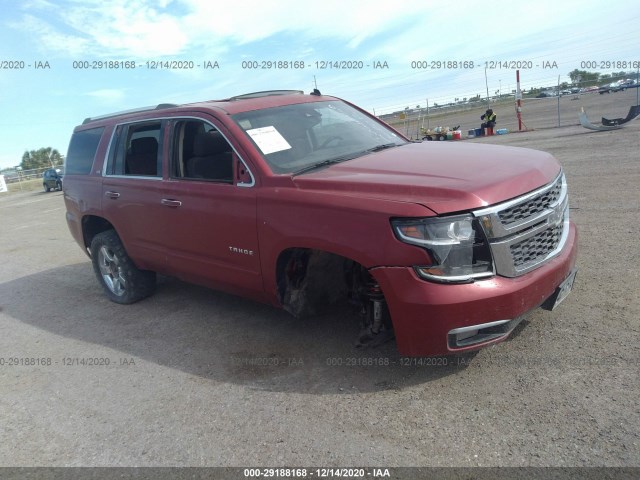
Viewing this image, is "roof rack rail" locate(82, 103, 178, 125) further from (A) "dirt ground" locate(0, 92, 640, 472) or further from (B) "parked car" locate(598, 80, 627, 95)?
(B) "parked car" locate(598, 80, 627, 95)

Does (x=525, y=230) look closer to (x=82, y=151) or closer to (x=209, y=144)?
(x=209, y=144)

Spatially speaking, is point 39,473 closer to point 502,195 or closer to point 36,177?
point 502,195

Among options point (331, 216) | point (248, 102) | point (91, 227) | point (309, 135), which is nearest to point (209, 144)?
point (248, 102)

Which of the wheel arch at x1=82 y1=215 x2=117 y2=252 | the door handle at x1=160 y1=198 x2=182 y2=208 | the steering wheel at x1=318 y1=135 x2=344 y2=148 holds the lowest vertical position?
the wheel arch at x1=82 y1=215 x2=117 y2=252

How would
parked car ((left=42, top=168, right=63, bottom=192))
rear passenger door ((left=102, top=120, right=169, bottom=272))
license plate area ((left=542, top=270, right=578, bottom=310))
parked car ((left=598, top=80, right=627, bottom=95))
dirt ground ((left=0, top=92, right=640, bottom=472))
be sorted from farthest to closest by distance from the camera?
parked car ((left=42, top=168, right=63, bottom=192)), parked car ((left=598, top=80, right=627, bottom=95)), rear passenger door ((left=102, top=120, right=169, bottom=272)), license plate area ((left=542, top=270, right=578, bottom=310)), dirt ground ((left=0, top=92, right=640, bottom=472))

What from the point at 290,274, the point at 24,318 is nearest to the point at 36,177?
the point at 24,318

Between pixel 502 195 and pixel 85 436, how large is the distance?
2993mm

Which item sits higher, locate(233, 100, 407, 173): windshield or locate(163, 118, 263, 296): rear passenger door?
locate(233, 100, 407, 173): windshield

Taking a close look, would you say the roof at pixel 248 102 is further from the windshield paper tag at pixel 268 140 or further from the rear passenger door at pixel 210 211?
the windshield paper tag at pixel 268 140

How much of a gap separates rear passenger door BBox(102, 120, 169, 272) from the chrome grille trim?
2977 mm

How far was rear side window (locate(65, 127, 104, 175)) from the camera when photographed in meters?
5.86

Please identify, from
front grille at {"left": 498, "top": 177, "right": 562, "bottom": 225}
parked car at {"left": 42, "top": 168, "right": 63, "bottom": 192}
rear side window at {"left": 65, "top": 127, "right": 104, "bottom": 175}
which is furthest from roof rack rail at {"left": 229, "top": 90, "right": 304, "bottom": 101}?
parked car at {"left": 42, "top": 168, "right": 63, "bottom": 192}

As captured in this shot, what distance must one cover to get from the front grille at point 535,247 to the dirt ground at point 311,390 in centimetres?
70

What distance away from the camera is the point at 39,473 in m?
3.01
